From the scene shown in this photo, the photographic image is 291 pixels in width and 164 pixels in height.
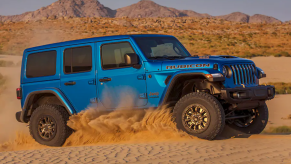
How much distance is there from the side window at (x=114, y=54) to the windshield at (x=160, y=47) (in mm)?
254

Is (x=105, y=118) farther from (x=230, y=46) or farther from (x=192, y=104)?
(x=230, y=46)

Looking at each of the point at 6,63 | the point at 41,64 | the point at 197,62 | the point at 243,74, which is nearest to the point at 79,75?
the point at 41,64

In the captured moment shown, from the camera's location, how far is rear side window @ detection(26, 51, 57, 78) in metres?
8.55

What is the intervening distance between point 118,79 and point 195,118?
1589 millimetres

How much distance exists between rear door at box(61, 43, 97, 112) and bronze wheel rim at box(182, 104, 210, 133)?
75.1 inches

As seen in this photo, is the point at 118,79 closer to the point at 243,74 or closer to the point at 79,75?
the point at 79,75

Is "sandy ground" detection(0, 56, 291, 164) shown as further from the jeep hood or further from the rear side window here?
the rear side window

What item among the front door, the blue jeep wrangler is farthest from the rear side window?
the front door

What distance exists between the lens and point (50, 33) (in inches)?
2363

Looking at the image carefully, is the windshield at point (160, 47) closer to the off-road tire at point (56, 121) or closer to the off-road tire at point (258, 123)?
the off-road tire at point (258, 123)

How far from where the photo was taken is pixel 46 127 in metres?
8.38

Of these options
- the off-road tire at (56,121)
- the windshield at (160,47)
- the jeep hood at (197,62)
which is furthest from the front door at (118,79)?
the off-road tire at (56,121)

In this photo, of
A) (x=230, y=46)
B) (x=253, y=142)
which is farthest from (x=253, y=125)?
(x=230, y=46)

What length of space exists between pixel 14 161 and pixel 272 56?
35.5 metres
